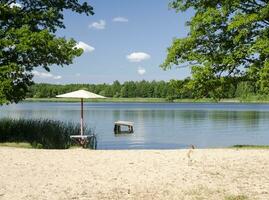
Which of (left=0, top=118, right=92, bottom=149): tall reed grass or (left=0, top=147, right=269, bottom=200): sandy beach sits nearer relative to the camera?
(left=0, top=147, right=269, bottom=200): sandy beach

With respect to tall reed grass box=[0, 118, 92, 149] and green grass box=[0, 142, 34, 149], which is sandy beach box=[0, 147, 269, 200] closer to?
green grass box=[0, 142, 34, 149]

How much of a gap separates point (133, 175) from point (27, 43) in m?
10.7

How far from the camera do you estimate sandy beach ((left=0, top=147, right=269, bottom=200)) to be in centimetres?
1103

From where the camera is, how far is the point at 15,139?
24359mm

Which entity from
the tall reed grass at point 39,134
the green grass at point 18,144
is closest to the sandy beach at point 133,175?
the green grass at point 18,144

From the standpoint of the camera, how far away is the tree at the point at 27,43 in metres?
21.8

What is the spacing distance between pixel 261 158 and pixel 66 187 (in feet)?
25.9

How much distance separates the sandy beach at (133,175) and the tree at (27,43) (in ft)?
17.6

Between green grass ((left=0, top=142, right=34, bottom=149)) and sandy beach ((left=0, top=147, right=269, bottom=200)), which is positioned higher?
sandy beach ((left=0, top=147, right=269, bottom=200))

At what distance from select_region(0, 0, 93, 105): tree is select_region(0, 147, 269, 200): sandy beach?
5.36 m

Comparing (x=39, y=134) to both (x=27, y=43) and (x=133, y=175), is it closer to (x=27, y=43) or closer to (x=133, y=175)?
(x=27, y=43)

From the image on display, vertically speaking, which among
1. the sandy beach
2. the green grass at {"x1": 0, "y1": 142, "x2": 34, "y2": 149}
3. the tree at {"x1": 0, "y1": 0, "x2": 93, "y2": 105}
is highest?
the tree at {"x1": 0, "y1": 0, "x2": 93, "y2": 105}

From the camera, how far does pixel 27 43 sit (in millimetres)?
21703

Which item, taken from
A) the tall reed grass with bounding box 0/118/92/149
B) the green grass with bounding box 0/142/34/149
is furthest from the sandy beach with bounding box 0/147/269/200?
the tall reed grass with bounding box 0/118/92/149
